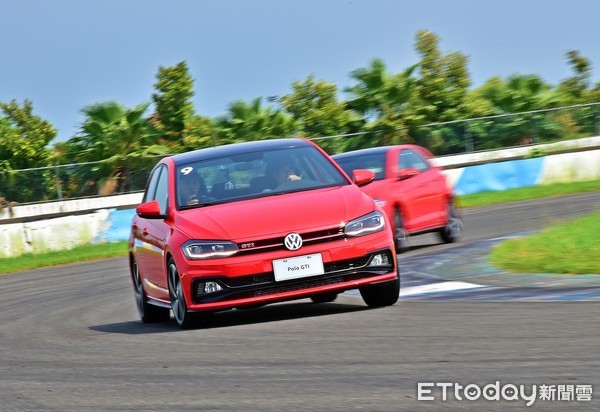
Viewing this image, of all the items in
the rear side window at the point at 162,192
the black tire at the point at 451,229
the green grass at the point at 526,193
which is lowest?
the green grass at the point at 526,193

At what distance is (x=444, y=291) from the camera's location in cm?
1152

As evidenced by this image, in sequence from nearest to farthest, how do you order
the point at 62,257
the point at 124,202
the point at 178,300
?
the point at 178,300, the point at 62,257, the point at 124,202

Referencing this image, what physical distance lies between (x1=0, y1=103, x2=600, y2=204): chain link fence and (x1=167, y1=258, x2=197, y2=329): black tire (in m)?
20.0

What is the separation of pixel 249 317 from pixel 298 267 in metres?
1.29

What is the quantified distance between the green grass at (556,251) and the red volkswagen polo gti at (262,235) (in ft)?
7.83

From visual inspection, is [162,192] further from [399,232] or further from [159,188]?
[399,232]

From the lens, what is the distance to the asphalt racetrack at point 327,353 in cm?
619

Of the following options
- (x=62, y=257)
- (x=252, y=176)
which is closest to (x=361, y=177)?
(x=252, y=176)

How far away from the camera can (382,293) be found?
33.8ft

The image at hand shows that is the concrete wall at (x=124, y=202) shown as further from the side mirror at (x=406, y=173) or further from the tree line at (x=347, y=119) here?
the side mirror at (x=406, y=173)

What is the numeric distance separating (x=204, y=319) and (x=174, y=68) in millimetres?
41348

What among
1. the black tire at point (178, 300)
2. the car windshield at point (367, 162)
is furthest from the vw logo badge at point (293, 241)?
the car windshield at point (367, 162)

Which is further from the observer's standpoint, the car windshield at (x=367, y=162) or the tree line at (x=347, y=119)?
the tree line at (x=347, y=119)

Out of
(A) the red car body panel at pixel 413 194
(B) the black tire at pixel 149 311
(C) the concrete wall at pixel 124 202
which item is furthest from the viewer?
(C) the concrete wall at pixel 124 202
